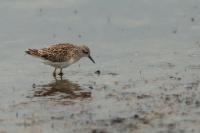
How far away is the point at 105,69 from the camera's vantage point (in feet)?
56.8

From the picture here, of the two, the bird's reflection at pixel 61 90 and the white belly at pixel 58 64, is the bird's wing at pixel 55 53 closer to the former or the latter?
the white belly at pixel 58 64

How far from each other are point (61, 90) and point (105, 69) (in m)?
1.99

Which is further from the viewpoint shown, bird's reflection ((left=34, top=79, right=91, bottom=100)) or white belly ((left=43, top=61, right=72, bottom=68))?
white belly ((left=43, top=61, right=72, bottom=68))

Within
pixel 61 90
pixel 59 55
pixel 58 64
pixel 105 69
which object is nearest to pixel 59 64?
pixel 58 64

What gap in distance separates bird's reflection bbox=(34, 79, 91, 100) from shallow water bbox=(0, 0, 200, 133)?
0.02 m

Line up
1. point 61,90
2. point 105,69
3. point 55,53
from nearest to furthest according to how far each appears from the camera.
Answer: point 61,90 → point 105,69 → point 55,53

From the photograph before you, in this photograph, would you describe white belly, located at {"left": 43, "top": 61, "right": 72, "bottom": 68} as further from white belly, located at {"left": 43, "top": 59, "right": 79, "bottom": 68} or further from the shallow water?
the shallow water

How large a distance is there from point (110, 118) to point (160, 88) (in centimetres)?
240

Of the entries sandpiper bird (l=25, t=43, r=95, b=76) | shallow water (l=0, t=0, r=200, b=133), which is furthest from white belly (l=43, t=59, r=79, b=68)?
shallow water (l=0, t=0, r=200, b=133)

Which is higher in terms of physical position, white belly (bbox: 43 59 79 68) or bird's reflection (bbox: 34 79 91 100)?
white belly (bbox: 43 59 79 68)

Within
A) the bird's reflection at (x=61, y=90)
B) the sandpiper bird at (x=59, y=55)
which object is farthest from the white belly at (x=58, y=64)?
the bird's reflection at (x=61, y=90)

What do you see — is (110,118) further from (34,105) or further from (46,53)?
(46,53)

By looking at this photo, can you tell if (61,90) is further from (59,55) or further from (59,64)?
(59,55)

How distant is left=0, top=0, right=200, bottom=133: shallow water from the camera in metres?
12.8
